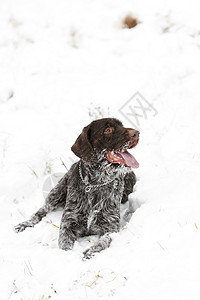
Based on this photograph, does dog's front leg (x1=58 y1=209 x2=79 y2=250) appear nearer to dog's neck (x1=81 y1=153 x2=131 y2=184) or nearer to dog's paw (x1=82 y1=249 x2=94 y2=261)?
dog's paw (x1=82 y1=249 x2=94 y2=261)

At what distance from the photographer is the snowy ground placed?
2627mm

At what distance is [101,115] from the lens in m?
6.27

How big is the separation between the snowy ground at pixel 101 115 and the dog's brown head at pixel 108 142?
2.06 feet

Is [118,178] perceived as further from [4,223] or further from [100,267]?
[4,223]

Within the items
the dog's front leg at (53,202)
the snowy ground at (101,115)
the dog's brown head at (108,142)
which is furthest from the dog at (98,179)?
the dog's front leg at (53,202)

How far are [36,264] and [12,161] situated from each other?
2.54m

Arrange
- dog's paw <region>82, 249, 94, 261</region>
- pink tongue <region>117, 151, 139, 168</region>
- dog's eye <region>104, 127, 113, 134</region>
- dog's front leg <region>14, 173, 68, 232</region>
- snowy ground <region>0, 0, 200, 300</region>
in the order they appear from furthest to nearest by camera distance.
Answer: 1. dog's front leg <region>14, 173, 68, 232</region>
2. dog's eye <region>104, 127, 113, 134</region>
3. pink tongue <region>117, 151, 139, 168</region>
4. dog's paw <region>82, 249, 94, 261</region>
5. snowy ground <region>0, 0, 200, 300</region>

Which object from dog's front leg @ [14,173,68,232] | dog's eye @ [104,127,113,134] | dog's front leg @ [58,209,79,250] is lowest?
dog's front leg @ [14,173,68,232]

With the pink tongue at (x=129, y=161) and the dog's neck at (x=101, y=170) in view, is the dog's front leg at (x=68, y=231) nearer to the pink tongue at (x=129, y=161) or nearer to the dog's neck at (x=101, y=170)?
the dog's neck at (x=101, y=170)

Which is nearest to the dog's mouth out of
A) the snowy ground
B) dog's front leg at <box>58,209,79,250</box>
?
the snowy ground

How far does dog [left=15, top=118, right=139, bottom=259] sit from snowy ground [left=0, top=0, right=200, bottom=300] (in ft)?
0.64

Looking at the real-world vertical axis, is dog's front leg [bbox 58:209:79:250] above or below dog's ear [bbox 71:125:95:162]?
below

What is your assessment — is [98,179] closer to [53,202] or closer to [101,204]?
[101,204]

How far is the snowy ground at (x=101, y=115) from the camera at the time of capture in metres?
2.63
